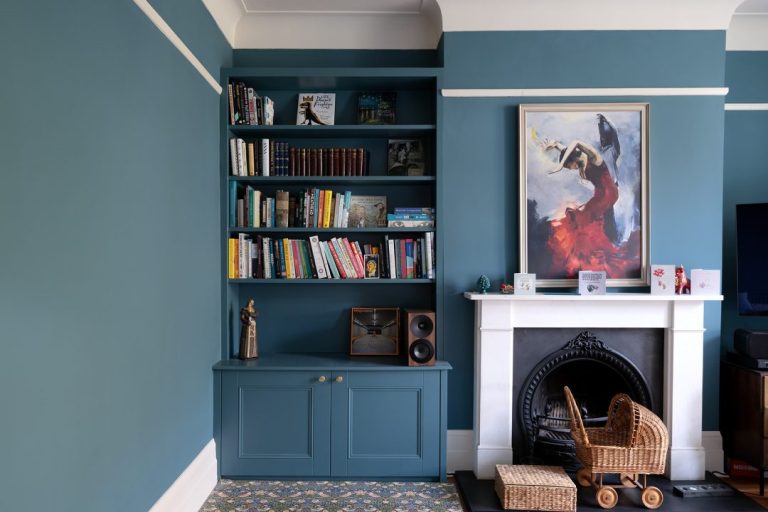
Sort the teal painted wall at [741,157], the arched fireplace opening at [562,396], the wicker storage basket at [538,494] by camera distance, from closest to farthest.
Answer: the wicker storage basket at [538,494] → the arched fireplace opening at [562,396] → the teal painted wall at [741,157]

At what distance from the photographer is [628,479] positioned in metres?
3.27

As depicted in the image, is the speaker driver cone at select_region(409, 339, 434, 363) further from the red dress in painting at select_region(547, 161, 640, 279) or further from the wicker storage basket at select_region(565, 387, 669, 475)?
the red dress in painting at select_region(547, 161, 640, 279)

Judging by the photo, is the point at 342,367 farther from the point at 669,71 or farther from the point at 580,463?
the point at 669,71

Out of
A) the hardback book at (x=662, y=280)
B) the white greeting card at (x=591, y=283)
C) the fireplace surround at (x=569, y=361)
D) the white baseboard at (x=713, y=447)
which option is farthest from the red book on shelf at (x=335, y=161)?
the white baseboard at (x=713, y=447)

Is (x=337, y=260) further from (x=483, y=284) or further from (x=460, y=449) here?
(x=460, y=449)

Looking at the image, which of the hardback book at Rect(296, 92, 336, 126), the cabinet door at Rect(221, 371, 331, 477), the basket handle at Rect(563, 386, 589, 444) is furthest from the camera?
the hardback book at Rect(296, 92, 336, 126)

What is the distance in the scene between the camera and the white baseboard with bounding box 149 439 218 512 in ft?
8.48

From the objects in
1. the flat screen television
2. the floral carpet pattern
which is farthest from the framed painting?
the floral carpet pattern

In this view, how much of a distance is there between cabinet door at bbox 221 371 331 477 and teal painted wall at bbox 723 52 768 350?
268cm

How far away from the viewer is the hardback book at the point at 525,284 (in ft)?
11.2

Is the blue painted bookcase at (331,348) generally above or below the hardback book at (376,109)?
below

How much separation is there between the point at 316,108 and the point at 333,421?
1.94 metres

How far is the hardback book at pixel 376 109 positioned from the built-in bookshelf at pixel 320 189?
0.05ft

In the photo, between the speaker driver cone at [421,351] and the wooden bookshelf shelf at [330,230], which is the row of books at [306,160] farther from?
the speaker driver cone at [421,351]
